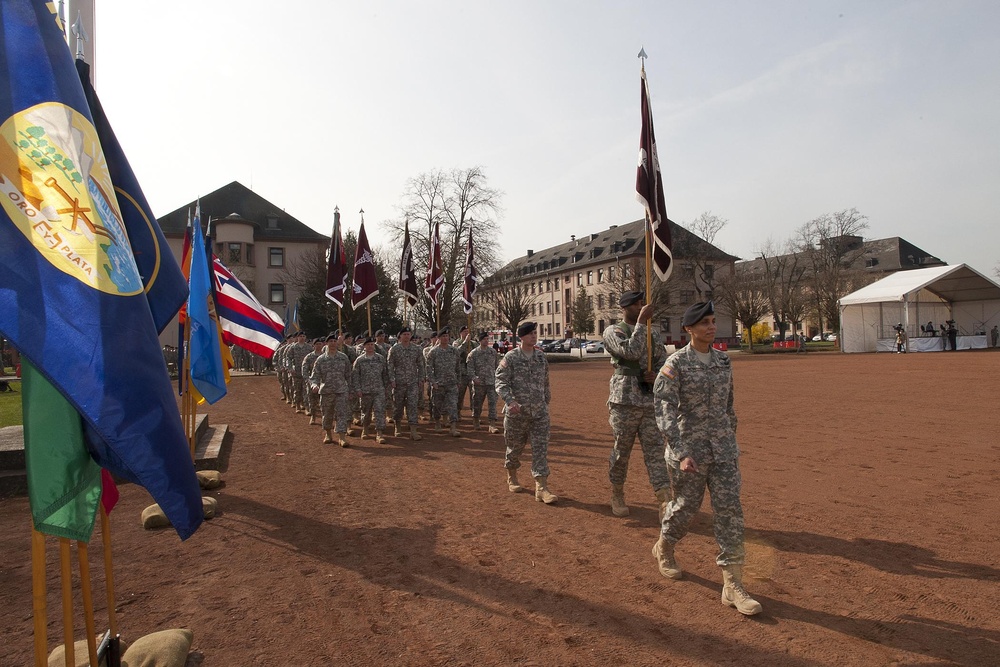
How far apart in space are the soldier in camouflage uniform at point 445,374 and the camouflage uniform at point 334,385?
5.47 feet

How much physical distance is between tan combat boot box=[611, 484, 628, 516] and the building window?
50.5 m

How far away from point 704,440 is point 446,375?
850cm

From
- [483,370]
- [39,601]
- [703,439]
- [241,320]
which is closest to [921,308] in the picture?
[483,370]

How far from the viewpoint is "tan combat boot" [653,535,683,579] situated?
473 centimetres

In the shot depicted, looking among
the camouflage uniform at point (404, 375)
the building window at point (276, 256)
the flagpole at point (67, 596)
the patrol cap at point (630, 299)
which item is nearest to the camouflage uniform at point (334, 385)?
the camouflage uniform at point (404, 375)

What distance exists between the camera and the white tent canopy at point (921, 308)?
130ft

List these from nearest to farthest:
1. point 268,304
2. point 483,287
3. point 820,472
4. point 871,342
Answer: point 820,472 < point 871,342 < point 483,287 < point 268,304

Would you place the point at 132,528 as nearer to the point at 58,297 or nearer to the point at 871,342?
the point at 58,297

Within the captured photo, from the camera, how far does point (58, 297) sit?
2346mm

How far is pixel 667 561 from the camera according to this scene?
478cm

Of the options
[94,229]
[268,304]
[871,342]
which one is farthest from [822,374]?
[268,304]

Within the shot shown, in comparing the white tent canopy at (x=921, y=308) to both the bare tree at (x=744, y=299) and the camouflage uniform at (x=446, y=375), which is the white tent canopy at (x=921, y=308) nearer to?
the bare tree at (x=744, y=299)

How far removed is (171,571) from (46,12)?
425 cm

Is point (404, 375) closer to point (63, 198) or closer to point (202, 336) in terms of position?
point (202, 336)
